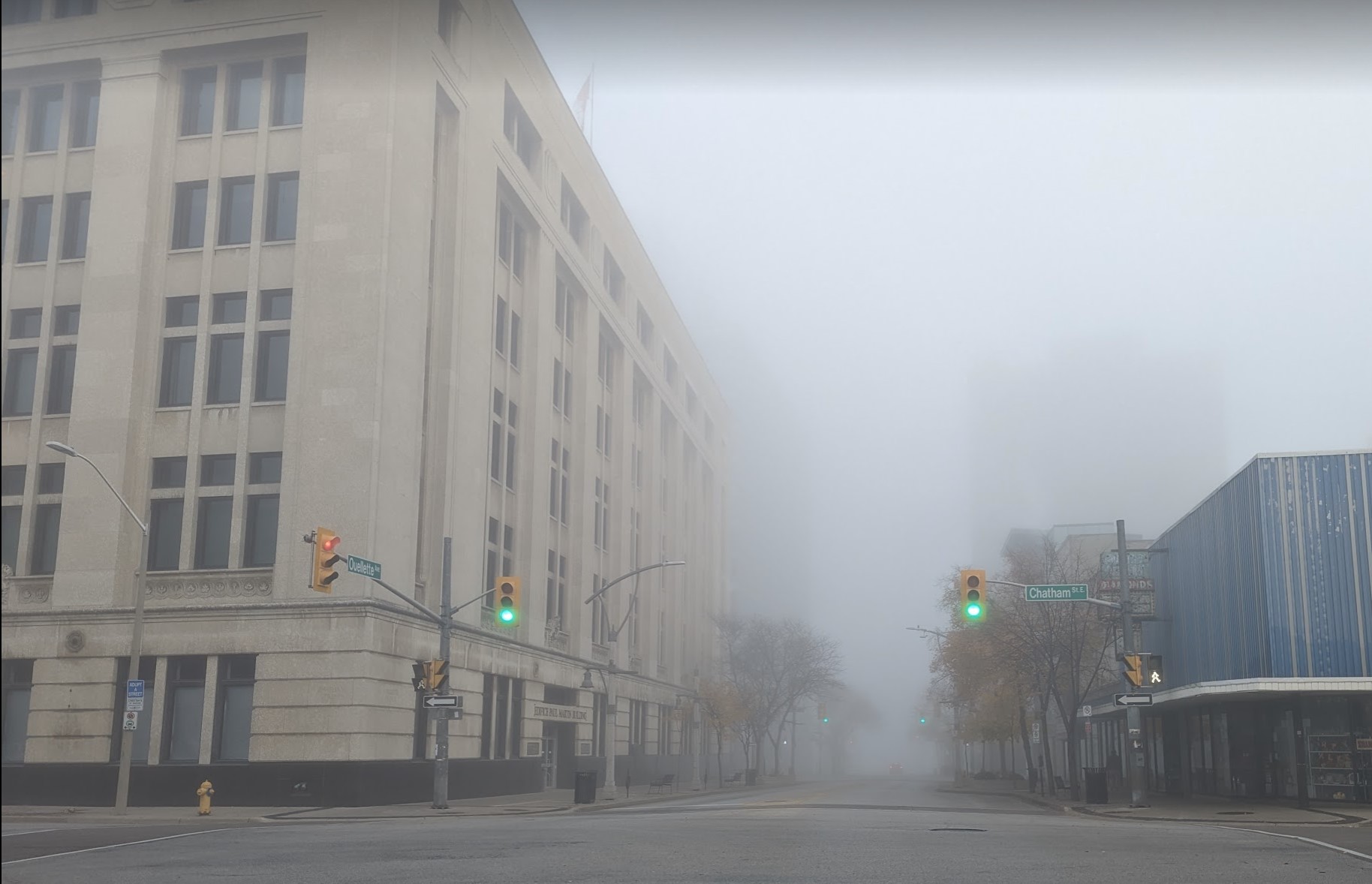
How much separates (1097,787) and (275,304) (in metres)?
31.8

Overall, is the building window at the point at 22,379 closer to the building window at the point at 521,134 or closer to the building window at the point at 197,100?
the building window at the point at 197,100

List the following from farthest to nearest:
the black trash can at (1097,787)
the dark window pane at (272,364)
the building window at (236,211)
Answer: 1. the building window at (236,211)
2. the black trash can at (1097,787)
3. the dark window pane at (272,364)

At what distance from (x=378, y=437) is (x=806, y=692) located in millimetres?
64257

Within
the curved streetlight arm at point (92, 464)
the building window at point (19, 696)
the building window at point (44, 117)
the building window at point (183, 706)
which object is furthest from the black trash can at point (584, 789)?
the building window at point (44, 117)

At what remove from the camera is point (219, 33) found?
140ft

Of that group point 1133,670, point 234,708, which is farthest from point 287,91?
point 1133,670

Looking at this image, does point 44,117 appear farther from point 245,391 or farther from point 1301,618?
point 1301,618

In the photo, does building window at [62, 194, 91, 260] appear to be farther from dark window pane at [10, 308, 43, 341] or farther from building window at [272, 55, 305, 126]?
building window at [272, 55, 305, 126]

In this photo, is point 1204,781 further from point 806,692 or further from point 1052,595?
point 806,692

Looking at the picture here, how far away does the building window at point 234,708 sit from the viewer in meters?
38.8

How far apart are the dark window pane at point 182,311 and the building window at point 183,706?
11.3 meters

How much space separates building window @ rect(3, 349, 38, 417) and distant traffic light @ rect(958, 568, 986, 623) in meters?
30.9

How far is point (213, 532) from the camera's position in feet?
134

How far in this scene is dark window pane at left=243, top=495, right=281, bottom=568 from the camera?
40.1 metres
